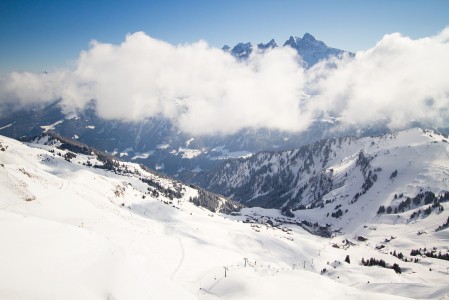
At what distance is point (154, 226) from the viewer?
126562 mm

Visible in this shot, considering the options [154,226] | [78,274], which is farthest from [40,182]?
[78,274]

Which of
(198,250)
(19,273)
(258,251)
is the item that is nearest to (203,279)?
(198,250)

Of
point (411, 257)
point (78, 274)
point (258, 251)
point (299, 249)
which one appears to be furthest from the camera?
point (411, 257)

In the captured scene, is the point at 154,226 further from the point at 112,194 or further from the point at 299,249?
the point at 299,249

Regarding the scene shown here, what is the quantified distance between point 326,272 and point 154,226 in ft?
223

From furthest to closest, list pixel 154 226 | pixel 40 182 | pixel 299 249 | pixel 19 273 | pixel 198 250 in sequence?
pixel 299 249, pixel 154 226, pixel 40 182, pixel 198 250, pixel 19 273

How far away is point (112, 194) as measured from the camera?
16875 centimetres

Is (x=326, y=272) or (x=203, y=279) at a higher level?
(x=203, y=279)

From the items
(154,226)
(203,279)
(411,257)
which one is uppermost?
(203,279)

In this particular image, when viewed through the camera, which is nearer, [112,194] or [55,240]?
[55,240]

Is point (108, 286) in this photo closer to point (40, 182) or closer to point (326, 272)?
point (40, 182)

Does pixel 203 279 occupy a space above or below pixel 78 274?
below

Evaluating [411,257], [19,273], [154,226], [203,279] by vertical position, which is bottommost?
[411,257]

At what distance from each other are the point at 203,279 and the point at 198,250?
32.4 metres
